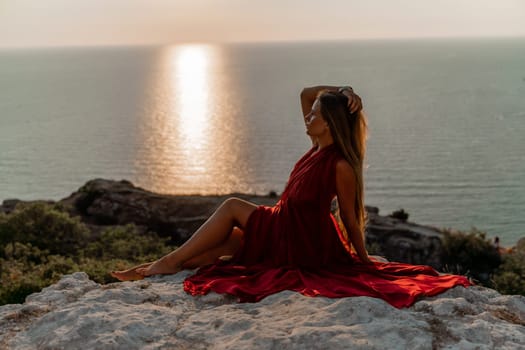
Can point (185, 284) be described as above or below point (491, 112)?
below

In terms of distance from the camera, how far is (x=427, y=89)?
119 metres

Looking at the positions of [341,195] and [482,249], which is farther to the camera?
[482,249]

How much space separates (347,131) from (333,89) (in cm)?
69

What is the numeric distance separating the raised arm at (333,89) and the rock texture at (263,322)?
2107 mm

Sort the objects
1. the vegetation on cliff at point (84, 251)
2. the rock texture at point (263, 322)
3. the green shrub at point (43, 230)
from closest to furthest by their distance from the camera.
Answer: the rock texture at point (263, 322) < the vegetation on cliff at point (84, 251) < the green shrub at point (43, 230)

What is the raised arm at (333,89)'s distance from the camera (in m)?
6.37

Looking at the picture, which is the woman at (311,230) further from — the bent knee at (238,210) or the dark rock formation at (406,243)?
the dark rock formation at (406,243)

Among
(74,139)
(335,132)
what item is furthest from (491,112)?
(335,132)

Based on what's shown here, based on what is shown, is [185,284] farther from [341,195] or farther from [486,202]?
[486,202]

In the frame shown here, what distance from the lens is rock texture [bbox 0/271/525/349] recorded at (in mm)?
4719

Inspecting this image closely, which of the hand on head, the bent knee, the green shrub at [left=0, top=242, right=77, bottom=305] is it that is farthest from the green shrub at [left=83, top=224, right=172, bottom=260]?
the hand on head

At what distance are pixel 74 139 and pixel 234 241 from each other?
219ft

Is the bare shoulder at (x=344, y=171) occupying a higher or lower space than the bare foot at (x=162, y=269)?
higher

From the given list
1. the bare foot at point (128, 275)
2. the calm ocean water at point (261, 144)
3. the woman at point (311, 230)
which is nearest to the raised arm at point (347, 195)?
the woman at point (311, 230)
